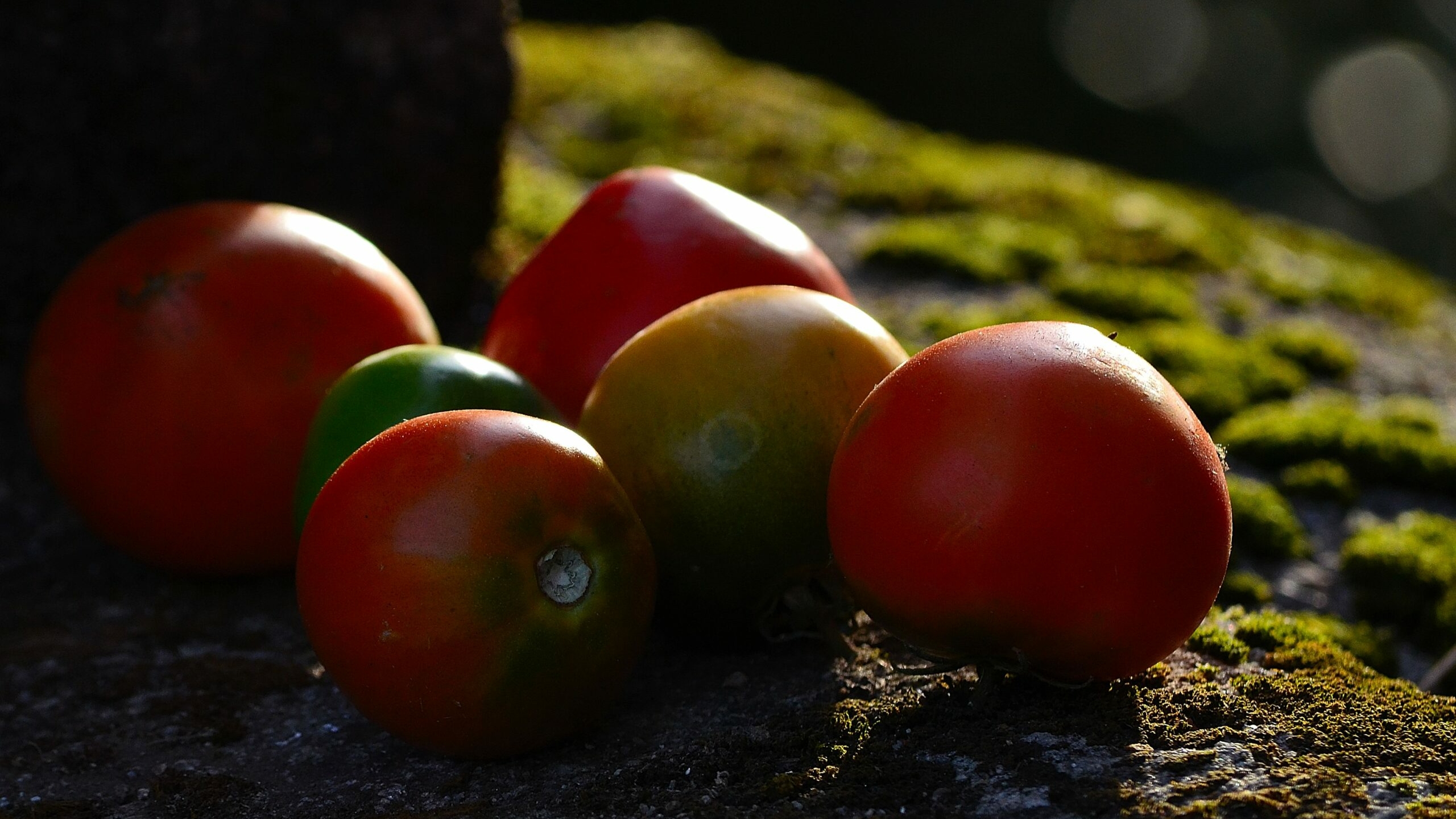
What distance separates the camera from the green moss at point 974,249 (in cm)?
586

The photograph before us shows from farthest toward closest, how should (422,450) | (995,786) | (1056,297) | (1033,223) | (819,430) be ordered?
1. (1033,223)
2. (1056,297)
3. (819,430)
4. (422,450)
5. (995,786)

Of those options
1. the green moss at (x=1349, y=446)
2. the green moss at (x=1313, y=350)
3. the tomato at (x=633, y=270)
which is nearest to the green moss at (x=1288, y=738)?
the tomato at (x=633, y=270)

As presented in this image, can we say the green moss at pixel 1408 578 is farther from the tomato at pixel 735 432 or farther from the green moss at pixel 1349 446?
the tomato at pixel 735 432

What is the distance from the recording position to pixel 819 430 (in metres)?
2.90

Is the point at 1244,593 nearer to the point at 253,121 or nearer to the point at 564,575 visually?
the point at 564,575

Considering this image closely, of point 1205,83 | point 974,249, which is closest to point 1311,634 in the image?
point 974,249

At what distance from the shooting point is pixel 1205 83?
1798 centimetres

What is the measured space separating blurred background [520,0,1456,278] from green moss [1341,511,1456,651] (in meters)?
13.1

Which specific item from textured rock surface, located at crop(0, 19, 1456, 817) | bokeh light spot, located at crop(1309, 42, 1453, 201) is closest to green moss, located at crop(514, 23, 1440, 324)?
textured rock surface, located at crop(0, 19, 1456, 817)

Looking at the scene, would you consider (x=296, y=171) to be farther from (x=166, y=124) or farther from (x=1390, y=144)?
(x=1390, y=144)

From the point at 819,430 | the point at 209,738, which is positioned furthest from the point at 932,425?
the point at 209,738

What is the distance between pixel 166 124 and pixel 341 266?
1.35 meters

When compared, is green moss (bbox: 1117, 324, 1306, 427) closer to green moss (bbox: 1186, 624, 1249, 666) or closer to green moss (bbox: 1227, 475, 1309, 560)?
green moss (bbox: 1227, 475, 1309, 560)

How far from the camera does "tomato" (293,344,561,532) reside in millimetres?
3041
